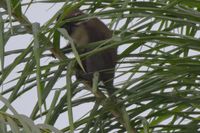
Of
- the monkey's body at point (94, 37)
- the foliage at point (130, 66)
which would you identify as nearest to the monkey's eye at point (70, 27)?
the monkey's body at point (94, 37)

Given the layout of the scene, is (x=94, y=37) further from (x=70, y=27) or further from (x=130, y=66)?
(x=130, y=66)

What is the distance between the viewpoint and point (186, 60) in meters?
1.08

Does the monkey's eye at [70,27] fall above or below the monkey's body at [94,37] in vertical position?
above

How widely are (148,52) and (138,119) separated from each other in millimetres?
142

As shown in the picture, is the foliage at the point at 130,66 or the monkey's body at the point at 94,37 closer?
the foliage at the point at 130,66

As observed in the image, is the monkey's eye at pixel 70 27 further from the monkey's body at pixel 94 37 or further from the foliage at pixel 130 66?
the foliage at pixel 130 66

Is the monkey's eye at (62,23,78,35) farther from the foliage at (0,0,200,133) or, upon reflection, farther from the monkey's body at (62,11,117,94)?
the foliage at (0,0,200,133)

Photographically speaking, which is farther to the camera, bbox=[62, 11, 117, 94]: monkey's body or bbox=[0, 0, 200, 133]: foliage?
bbox=[62, 11, 117, 94]: monkey's body

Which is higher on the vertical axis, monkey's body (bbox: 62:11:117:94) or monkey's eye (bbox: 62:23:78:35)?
monkey's eye (bbox: 62:23:78:35)

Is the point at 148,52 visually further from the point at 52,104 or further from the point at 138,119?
the point at 52,104

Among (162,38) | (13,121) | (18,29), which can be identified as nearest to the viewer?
(13,121)

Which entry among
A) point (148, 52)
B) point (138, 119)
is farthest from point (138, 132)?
point (148, 52)

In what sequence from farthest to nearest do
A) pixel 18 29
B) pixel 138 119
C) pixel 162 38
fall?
pixel 138 119
pixel 18 29
pixel 162 38

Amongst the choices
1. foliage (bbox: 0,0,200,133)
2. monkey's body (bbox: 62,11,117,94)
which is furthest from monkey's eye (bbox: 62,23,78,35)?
foliage (bbox: 0,0,200,133)
